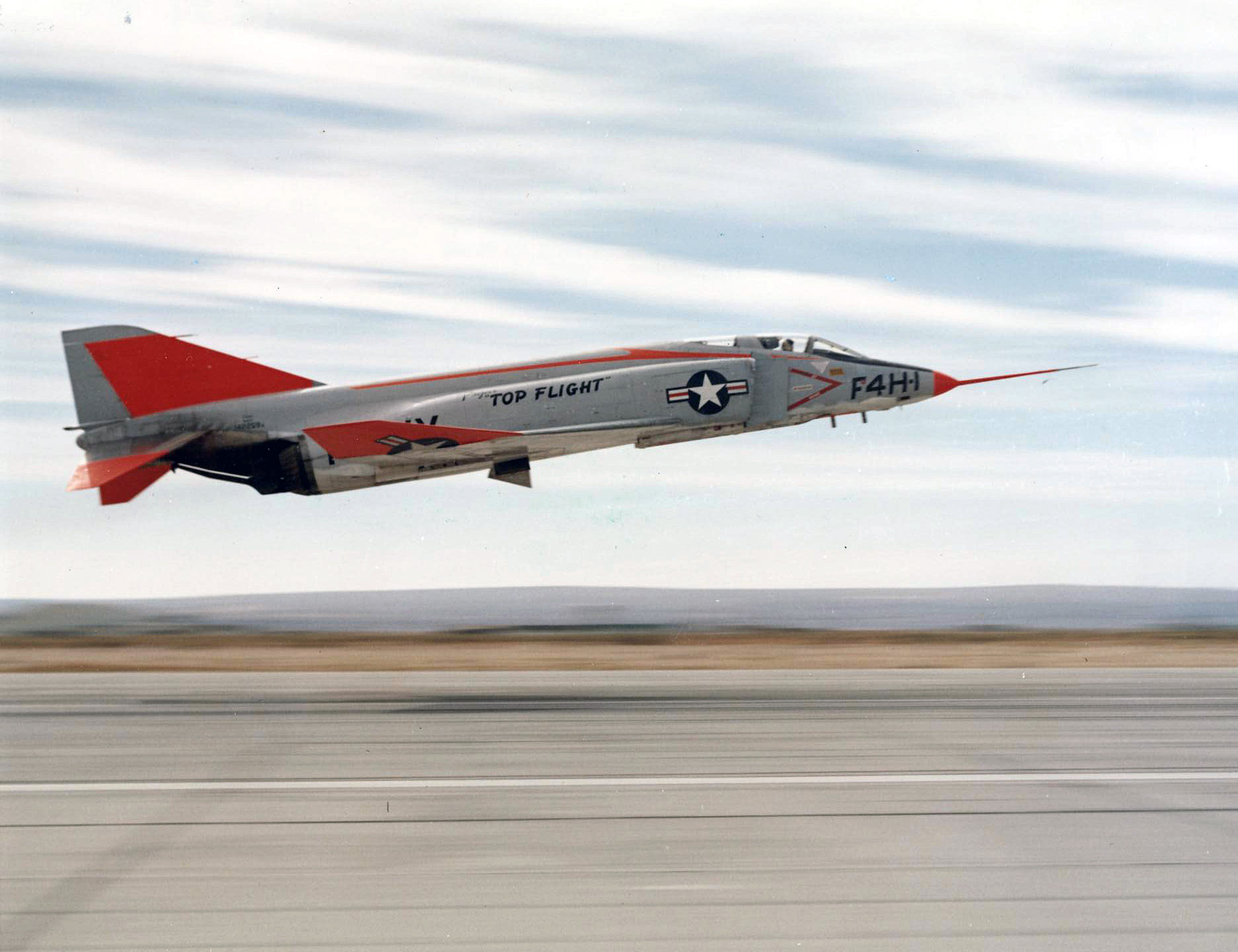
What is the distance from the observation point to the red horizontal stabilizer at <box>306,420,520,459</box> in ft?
62.6

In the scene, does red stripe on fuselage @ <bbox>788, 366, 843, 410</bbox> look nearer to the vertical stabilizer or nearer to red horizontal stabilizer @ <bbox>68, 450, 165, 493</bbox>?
the vertical stabilizer

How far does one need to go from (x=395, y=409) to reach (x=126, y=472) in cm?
453

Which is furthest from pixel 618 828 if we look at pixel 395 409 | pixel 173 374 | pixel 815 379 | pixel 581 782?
pixel 173 374

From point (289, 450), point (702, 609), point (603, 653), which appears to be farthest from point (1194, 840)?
point (702, 609)

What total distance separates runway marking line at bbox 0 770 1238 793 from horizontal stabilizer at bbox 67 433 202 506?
867 cm

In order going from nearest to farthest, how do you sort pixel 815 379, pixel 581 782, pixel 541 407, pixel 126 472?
pixel 581 782
pixel 126 472
pixel 541 407
pixel 815 379

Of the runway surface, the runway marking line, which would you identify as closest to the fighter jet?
the runway surface

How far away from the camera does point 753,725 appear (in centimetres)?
1411

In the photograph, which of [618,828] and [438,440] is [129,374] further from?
[618,828]

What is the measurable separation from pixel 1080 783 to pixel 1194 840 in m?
2.18

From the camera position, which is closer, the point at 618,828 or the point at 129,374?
the point at 618,828

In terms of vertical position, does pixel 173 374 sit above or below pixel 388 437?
above

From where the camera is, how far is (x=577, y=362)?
19.7 metres

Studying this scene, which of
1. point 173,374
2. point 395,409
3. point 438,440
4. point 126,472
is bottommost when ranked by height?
point 126,472
